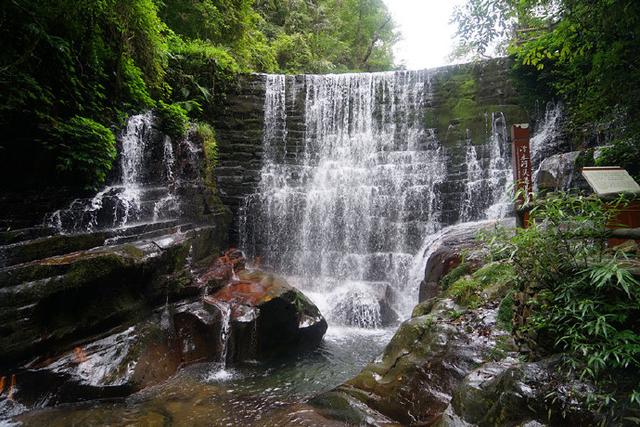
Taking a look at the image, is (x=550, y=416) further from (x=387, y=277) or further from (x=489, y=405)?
(x=387, y=277)

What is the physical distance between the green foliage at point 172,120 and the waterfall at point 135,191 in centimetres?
25

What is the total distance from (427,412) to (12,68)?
768cm

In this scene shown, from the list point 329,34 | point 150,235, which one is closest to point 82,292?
point 150,235

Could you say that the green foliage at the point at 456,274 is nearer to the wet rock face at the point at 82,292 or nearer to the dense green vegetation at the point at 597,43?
the dense green vegetation at the point at 597,43

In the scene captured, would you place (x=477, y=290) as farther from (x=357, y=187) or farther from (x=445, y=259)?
(x=357, y=187)

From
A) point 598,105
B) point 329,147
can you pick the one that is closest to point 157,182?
point 329,147

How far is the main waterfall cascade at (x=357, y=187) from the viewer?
9922mm

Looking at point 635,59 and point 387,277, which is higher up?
point 635,59

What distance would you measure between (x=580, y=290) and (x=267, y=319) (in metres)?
5.19

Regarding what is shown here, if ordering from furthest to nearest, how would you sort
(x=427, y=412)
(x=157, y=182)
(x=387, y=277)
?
1. (x=387, y=277)
2. (x=157, y=182)
3. (x=427, y=412)

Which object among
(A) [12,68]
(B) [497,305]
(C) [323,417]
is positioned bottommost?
(C) [323,417]

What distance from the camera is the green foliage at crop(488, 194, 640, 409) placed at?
91.0 inches

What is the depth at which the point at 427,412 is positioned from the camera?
375cm

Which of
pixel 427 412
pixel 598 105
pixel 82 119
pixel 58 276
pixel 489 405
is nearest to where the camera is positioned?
pixel 489 405
